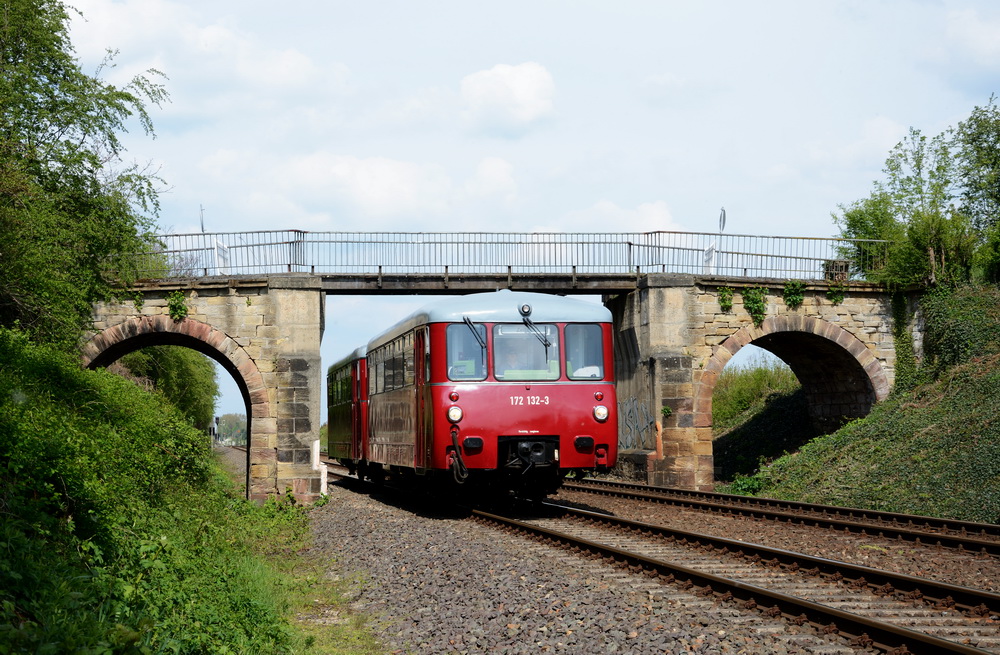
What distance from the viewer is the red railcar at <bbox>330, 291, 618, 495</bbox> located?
13906 millimetres

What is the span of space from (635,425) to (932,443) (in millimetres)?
7427

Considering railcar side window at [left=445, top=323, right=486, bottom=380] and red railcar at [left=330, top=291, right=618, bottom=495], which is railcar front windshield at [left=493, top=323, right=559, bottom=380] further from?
railcar side window at [left=445, top=323, right=486, bottom=380]

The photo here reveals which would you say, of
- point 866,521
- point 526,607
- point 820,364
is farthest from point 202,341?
point 820,364

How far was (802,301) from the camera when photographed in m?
23.2

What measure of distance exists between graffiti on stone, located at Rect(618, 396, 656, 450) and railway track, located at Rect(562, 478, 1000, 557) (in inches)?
124

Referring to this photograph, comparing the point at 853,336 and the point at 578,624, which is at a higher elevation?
the point at 853,336

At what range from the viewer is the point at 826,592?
8297 mm

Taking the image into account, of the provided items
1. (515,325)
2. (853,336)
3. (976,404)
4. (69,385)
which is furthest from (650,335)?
(69,385)

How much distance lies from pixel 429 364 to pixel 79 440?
6267mm

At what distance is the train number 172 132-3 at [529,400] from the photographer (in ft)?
45.9

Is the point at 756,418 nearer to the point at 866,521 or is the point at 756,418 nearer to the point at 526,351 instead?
the point at 866,521

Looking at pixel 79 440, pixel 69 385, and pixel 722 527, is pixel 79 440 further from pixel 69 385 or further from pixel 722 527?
pixel 722 527

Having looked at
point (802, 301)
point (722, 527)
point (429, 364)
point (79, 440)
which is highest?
point (802, 301)

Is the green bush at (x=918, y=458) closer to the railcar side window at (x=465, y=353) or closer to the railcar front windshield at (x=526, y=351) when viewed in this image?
the railcar front windshield at (x=526, y=351)
